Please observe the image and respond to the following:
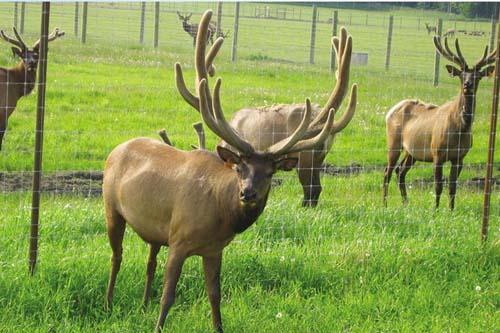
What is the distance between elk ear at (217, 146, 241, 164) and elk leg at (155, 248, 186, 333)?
0.76 metres

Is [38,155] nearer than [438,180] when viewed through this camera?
Yes

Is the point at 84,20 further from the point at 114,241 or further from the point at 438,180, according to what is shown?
the point at 114,241

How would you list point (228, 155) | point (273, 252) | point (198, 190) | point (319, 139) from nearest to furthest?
point (228, 155), point (198, 190), point (319, 139), point (273, 252)

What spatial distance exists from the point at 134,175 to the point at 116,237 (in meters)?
0.55

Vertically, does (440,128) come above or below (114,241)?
above

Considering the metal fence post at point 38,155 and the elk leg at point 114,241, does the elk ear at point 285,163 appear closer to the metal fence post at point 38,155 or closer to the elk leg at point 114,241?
the elk leg at point 114,241

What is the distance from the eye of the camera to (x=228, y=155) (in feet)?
20.5

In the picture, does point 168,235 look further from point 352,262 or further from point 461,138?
point 461,138

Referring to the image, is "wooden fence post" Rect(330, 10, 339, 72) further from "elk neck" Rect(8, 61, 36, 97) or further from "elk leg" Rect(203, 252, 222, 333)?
"elk leg" Rect(203, 252, 222, 333)

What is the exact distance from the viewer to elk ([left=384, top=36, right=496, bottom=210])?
38.2ft

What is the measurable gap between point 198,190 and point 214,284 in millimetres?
745

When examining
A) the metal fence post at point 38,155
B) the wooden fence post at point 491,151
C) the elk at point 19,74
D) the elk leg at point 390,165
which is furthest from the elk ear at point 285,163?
the elk at point 19,74

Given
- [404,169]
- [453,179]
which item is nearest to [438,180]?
[453,179]

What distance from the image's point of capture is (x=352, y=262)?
8320 mm
